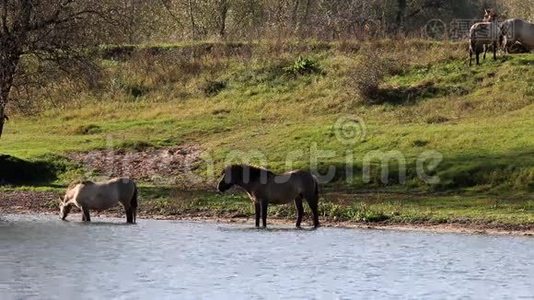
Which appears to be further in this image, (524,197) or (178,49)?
(178,49)

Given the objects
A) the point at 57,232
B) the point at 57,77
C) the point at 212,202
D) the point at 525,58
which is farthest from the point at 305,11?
the point at 57,232

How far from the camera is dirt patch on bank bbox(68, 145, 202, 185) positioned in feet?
A: 109

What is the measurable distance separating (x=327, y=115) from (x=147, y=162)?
24.0 ft

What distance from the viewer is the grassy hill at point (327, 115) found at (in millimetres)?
29250

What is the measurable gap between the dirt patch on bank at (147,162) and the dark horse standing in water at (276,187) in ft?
22.2

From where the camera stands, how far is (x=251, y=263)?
19469mm

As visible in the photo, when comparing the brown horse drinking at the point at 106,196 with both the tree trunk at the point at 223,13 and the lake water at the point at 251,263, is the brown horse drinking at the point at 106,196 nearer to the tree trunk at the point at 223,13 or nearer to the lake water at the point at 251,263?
the lake water at the point at 251,263

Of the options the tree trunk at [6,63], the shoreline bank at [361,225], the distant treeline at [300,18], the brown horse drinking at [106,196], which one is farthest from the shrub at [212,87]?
the brown horse drinking at [106,196]

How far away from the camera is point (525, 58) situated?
4069 centimetres

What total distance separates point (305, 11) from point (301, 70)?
17656 millimetres

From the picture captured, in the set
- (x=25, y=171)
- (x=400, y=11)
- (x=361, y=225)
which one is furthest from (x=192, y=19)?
(x=361, y=225)

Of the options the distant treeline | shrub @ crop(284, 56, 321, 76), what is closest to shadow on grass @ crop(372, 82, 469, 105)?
shrub @ crop(284, 56, 321, 76)

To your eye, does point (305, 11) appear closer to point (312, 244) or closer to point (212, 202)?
point (212, 202)

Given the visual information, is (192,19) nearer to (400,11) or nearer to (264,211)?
(400,11)
